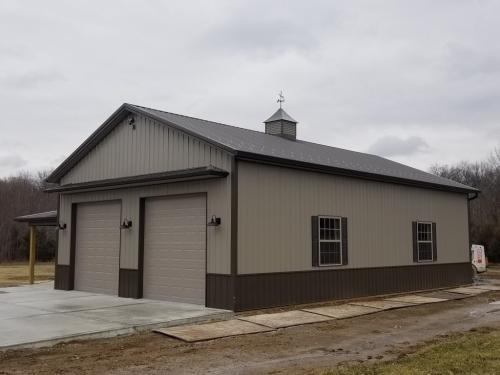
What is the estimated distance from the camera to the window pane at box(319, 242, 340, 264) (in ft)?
43.2

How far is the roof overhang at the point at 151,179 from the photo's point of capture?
447 inches

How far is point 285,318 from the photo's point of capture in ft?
35.0

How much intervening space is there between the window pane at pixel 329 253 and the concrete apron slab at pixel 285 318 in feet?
6.79

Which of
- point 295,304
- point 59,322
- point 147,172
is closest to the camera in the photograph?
point 59,322

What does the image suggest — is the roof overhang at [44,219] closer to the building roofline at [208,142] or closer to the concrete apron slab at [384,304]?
the building roofline at [208,142]

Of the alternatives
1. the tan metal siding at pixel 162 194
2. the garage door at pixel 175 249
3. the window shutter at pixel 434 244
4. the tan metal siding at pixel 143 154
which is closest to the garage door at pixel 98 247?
the tan metal siding at pixel 162 194

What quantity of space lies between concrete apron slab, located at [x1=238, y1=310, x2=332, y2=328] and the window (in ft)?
21.5

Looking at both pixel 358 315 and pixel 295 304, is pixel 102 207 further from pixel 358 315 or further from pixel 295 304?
pixel 358 315

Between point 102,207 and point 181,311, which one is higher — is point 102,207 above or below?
above

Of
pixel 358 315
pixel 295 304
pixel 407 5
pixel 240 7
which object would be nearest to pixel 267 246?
pixel 295 304

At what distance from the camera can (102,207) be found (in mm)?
15000

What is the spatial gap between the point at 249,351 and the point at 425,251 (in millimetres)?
10446

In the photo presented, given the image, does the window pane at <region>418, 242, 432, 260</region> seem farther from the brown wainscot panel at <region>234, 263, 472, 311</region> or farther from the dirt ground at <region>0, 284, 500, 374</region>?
the dirt ground at <region>0, 284, 500, 374</region>

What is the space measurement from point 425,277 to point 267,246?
7102 mm
